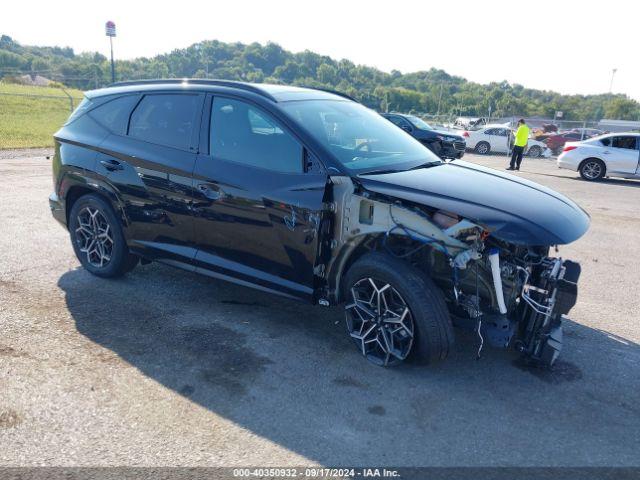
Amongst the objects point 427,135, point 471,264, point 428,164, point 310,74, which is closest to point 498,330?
point 471,264

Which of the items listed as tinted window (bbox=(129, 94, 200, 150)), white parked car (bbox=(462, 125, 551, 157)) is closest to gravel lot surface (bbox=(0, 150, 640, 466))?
tinted window (bbox=(129, 94, 200, 150))

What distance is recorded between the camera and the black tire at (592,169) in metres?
15.1

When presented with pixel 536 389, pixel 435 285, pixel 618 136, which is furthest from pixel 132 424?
pixel 618 136

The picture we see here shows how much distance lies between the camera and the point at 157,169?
4.41 meters

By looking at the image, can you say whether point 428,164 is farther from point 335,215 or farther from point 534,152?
point 534,152

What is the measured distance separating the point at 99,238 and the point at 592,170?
572 inches

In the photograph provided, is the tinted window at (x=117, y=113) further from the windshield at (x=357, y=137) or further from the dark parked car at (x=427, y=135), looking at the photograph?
the dark parked car at (x=427, y=135)

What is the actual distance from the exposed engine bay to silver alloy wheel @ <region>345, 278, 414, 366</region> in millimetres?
274

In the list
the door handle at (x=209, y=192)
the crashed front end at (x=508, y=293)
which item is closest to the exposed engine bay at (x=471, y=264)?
the crashed front end at (x=508, y=293)

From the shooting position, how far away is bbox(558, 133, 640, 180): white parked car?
1467 centimetres

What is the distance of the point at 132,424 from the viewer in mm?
2994

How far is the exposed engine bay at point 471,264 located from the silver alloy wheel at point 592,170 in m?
13.2

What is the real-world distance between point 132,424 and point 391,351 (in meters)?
1.72

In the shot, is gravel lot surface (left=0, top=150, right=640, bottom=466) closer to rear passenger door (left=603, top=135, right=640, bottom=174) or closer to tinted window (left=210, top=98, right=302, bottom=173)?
tinted window (left=210, top=98, right=302, bottom=173)
